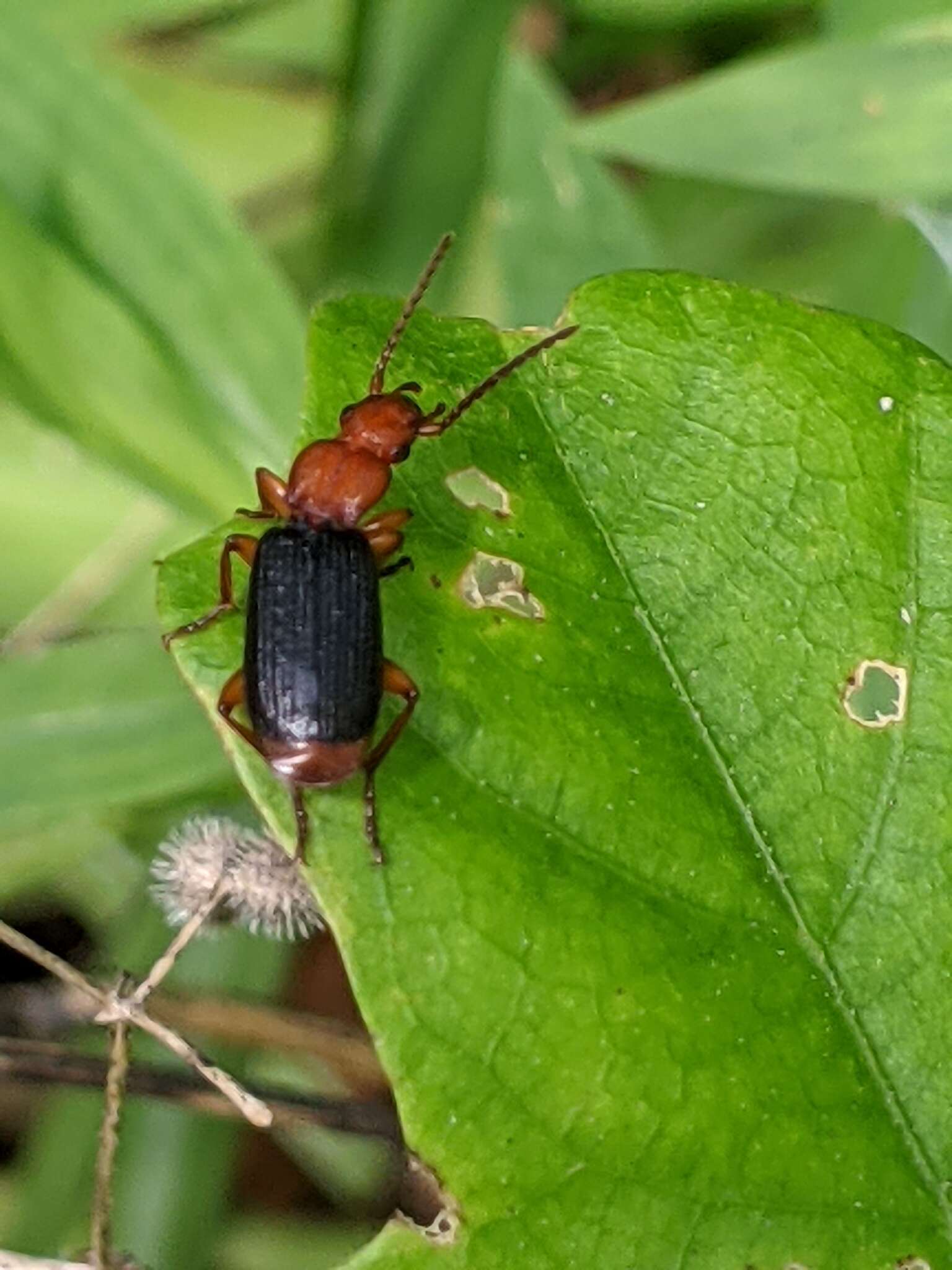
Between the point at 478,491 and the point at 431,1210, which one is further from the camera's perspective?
the point at 478,491

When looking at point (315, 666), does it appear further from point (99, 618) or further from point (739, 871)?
point (99, 618)

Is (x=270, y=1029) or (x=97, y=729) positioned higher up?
(x=97, y=729)

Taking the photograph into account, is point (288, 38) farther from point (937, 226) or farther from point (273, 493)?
point (273, 493)

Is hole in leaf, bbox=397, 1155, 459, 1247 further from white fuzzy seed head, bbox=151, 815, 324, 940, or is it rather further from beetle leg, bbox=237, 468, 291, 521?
beetle leg, bbox=237, 468, 291, 521

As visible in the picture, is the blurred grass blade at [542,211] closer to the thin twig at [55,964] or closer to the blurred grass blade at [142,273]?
the blurred grass blade at [142,273]

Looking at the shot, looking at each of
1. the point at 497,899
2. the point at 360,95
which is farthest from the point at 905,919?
the point at 360,95

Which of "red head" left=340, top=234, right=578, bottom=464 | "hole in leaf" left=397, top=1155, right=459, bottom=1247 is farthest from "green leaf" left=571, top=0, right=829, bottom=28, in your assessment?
"hole in leaf" left=397, top=1155, right=459, bottom=1247

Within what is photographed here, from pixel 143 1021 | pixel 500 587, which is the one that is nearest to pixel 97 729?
pixel 143 1021
